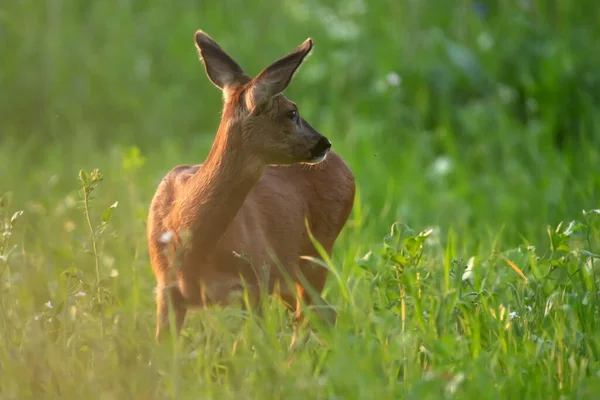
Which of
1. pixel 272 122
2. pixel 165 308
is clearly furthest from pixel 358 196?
pixel 165 308

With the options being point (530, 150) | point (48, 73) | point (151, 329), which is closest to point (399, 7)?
point (530, 150)

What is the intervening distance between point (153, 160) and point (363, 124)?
1.79 m

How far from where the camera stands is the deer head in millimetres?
4273

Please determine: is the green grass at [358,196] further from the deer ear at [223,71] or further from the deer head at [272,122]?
the deer ear at [223,71]

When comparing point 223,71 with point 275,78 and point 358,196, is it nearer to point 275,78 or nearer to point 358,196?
point 275,78

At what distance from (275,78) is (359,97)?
5239 mm

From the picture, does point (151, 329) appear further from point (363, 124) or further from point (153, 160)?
point (363, 124)

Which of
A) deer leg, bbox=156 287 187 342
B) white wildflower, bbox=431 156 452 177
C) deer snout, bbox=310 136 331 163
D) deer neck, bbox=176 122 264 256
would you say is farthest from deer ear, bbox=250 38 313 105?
white wildflower, bbox=431 156 452 177

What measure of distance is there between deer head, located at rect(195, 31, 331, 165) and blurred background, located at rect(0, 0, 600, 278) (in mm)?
2410

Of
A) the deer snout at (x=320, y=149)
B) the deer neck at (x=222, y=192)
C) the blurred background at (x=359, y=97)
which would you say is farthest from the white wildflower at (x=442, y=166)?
the deer neck at (x=222, y=192)

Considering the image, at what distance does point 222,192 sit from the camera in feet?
14.3

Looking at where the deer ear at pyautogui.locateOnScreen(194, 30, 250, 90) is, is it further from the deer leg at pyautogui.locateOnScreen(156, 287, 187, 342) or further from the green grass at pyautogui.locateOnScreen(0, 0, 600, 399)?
the deer leg at pyautogui.locateOnScreen(156, 287, 187, 342)

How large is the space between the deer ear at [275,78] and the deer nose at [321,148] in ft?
0.96

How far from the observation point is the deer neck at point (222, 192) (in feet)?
14.3
